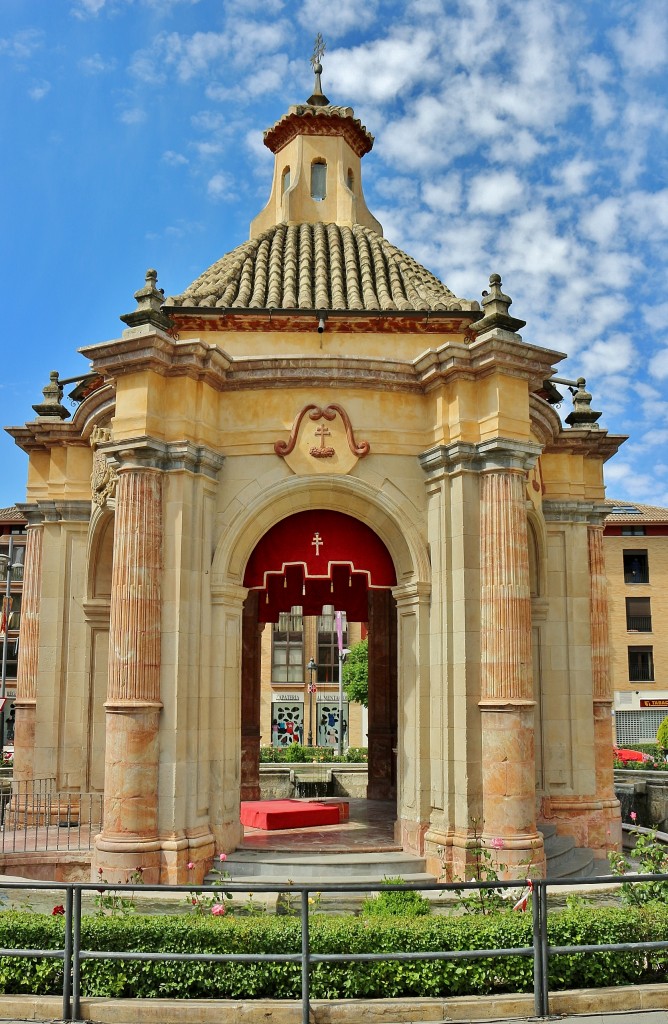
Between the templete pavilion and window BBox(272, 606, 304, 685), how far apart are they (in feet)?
130

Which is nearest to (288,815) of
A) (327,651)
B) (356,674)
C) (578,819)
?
(578,819)

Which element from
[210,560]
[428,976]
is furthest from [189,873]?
[428,976]

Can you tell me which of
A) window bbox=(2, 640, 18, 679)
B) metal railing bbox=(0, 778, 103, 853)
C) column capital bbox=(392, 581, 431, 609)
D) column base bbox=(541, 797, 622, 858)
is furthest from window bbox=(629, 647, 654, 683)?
column capital bbox=(392, 581, 431, 609)

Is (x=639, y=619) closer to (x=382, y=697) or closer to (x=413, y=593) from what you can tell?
(x=382, y=697)

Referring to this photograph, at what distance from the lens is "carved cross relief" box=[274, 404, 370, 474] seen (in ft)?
50.2

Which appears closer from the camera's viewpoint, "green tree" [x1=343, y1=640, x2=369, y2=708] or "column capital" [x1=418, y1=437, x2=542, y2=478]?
"column capital" [x1=418, y1=437, x2=542, y2=478]

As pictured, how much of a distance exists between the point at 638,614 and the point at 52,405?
43.1 m

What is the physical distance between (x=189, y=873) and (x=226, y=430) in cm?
674

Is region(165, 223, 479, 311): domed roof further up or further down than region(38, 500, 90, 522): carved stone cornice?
further up

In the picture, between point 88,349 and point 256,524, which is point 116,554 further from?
point 88,349

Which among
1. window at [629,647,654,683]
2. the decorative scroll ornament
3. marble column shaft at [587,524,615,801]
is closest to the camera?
the decorative scroll ornament

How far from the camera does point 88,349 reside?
14812mm

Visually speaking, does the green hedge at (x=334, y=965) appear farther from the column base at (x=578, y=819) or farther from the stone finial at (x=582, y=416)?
the stone finial at (x=582, y=416)

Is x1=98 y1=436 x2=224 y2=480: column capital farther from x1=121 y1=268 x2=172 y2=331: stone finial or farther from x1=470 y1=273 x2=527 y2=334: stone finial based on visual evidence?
x1=470 y1=273 x2=527 y2=334: stone finial
